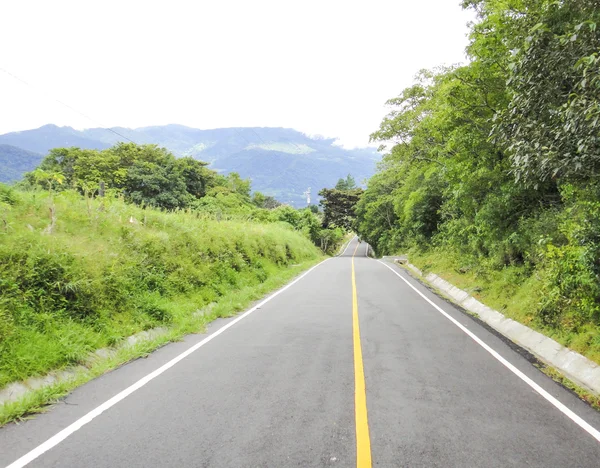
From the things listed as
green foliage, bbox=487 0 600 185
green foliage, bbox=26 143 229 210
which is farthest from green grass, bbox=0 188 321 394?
green foliage, bbox=26 143 229 210

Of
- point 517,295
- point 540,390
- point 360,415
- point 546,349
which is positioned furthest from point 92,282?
point 517,295

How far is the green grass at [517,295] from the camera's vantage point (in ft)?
20.3

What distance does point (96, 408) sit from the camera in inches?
163

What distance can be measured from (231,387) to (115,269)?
4.56 meters

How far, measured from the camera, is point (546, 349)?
262 inches

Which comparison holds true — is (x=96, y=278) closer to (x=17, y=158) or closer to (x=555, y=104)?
(x=555, y=104)

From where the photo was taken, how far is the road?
10.6 ft

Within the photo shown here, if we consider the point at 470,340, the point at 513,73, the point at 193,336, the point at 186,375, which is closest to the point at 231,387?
the point at 186,375

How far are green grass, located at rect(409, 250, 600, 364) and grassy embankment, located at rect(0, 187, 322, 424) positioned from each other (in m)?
6.92

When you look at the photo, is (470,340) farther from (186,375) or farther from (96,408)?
(96,408)

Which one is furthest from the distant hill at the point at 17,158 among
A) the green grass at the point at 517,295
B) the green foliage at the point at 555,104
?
the green foliage at the point at 555,104

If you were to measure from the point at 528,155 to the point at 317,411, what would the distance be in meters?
4.47

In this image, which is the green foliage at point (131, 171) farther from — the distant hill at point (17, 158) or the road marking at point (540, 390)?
the distant hill at point (17, 158)

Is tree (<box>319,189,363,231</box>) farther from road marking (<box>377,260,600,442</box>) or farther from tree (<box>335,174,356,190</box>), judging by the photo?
road marking (<box>377,260,600,442</box>)
